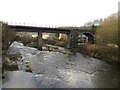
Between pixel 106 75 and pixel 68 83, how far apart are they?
245 inches

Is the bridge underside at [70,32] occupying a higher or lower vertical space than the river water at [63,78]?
higher

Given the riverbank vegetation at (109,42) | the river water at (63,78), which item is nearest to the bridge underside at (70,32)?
the riverbank vegetation at (109,42)

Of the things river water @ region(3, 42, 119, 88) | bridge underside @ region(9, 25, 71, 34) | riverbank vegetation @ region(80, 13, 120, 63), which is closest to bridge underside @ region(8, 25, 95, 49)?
bridge underside @ region(9, 25, 71, 34)

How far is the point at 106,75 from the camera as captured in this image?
86.8 feet

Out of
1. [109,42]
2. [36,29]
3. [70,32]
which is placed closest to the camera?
[109,42]

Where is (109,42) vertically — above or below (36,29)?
below

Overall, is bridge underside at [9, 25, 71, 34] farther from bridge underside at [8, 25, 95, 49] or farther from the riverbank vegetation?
the riverbank vegetation

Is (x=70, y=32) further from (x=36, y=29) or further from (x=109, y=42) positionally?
(x=109, y=42)

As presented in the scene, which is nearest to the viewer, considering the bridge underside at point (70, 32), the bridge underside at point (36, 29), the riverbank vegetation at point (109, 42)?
the riverbank vegetation at point (109, 42)

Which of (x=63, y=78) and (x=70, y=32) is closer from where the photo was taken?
(x=63, y=78)

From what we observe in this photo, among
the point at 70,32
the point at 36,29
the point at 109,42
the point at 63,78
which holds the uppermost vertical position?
the point at 36,29

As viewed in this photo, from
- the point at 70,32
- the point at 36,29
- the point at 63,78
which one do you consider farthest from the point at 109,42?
the point at 70,32

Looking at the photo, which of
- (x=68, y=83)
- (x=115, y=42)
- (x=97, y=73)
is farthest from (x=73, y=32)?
(x=68, y=83)

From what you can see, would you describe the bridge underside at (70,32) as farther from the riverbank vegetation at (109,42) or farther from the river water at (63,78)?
the river water at (63,78)
